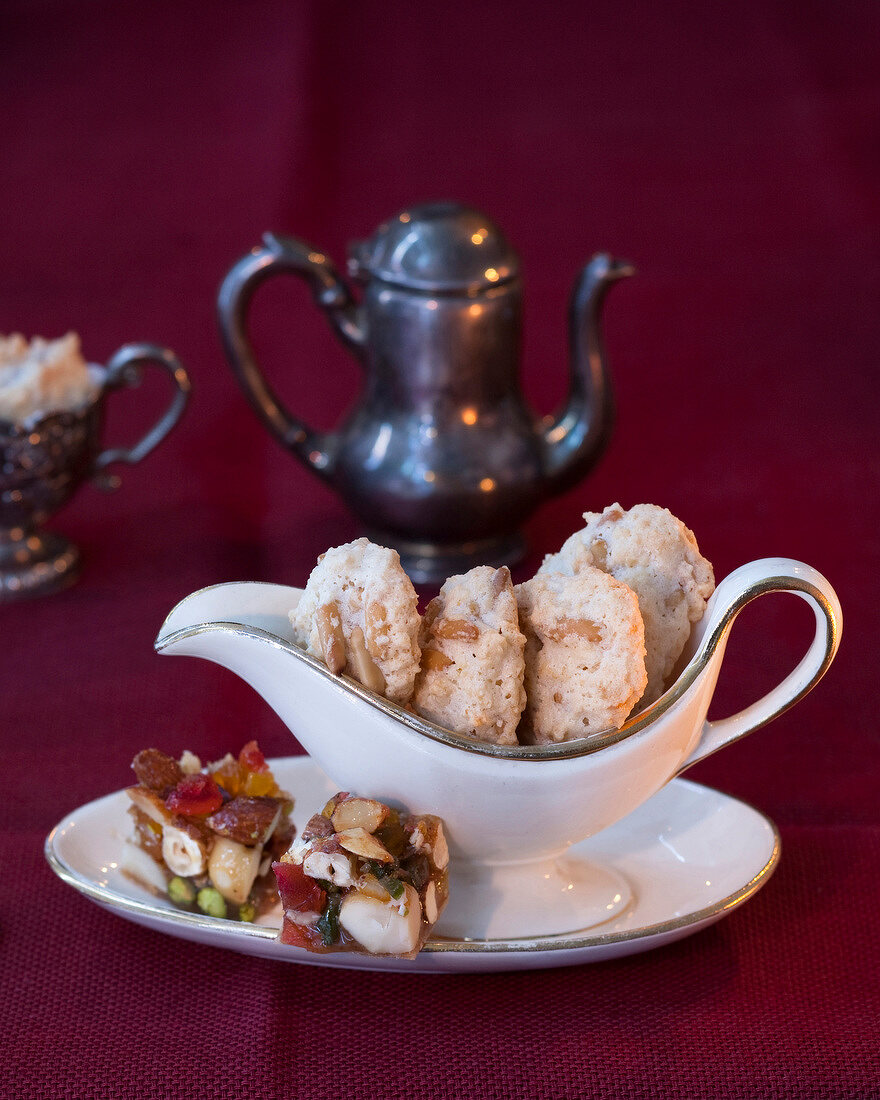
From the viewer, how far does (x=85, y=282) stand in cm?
230

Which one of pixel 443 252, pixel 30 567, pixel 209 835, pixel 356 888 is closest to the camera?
pixel 356 888

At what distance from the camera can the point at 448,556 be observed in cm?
155

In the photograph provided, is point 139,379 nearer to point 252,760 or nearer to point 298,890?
point 252,760

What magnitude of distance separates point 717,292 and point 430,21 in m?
0.90

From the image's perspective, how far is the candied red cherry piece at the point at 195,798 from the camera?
912 millimetres

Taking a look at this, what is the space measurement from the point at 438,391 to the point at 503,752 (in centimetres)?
73

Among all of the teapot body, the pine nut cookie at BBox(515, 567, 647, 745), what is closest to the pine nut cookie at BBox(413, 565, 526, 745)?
the pine nut cookie at BBox(515, 567, 647, 745)

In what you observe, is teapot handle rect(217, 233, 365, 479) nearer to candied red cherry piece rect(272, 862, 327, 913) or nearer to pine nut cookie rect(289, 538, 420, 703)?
pine nut cookie rect(289, 538, 420, 703)

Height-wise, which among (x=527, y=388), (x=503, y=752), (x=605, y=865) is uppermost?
(x=527, y=388)

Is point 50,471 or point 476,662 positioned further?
point 50,471

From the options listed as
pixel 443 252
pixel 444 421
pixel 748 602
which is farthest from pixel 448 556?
pixel 748 602

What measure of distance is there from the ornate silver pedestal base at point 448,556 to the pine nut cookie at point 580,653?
660mm

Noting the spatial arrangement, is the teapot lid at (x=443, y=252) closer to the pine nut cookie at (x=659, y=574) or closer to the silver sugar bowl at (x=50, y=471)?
the silver sugar bowl at (x=50, y=471)

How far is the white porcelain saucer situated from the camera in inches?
33.5
